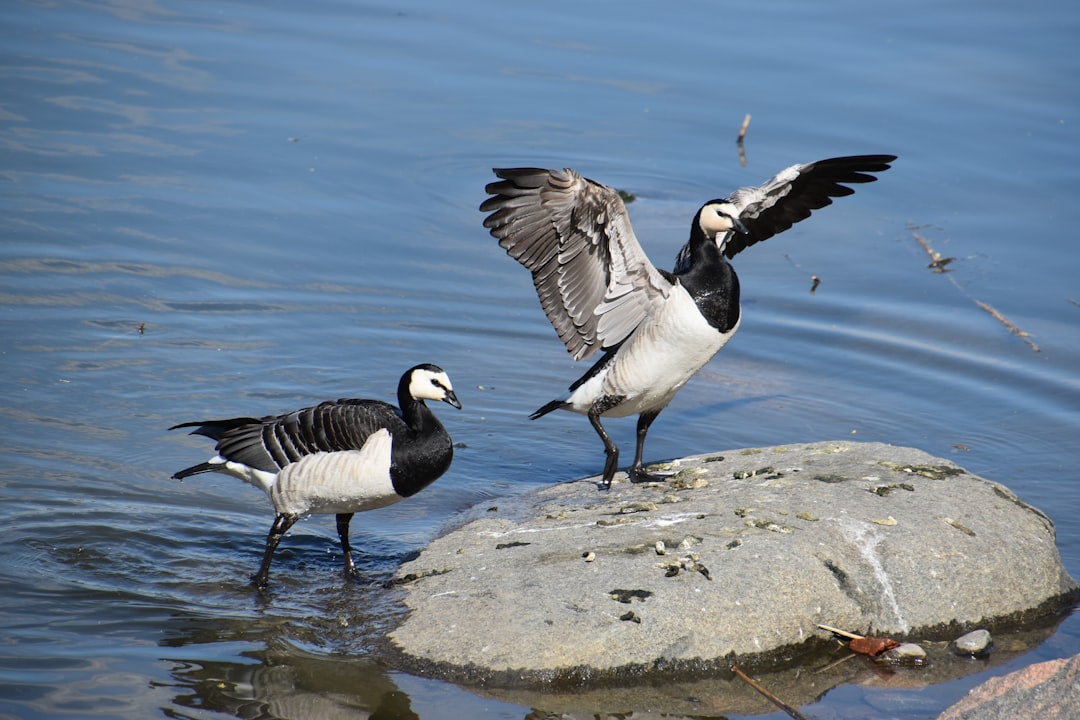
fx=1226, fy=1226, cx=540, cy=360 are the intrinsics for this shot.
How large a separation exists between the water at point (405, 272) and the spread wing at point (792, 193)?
176 cm

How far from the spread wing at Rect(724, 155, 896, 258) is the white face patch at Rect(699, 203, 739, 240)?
52 centimetres

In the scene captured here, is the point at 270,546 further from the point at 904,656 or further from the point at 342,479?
the point at 904,656

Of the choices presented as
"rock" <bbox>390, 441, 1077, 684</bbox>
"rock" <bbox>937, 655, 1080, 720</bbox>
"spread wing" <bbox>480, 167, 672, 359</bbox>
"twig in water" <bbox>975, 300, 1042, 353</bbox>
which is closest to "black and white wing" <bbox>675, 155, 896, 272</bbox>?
"spread wing" <bbox>480, 167, 672, 359</bbox>

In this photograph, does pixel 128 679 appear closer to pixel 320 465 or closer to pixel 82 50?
pixel 320 465

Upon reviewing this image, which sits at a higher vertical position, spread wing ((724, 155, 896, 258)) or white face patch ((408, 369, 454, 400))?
spread wing ((724, 155, 896, 258))

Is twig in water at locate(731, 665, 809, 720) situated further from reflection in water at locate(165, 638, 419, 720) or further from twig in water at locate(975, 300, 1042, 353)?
twig in water at locate(975, 300, 1042, 353)

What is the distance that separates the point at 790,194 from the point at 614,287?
193 centimetres

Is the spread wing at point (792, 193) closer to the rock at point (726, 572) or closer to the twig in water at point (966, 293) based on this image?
the rock at point (726, 572)

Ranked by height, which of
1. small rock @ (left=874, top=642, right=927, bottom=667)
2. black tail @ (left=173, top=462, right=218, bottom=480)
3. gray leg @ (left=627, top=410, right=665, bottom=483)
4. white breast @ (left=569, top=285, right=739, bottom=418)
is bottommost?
small rock @ (left=874, top=642, right=927, bottom=667)

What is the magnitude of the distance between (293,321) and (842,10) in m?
10.5

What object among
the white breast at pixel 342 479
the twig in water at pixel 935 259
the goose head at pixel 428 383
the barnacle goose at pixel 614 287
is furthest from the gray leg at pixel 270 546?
the twig in water at pixel 935 259

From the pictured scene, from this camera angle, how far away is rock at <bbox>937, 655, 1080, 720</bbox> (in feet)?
16.8

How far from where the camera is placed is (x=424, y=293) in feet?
39.5

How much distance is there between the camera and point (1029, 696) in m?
5.28
